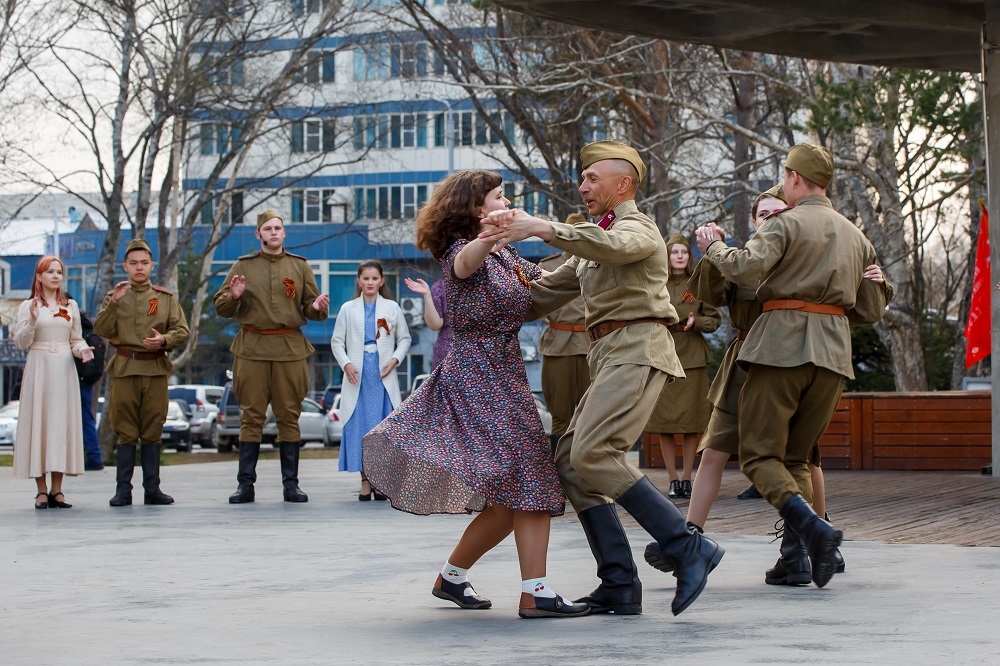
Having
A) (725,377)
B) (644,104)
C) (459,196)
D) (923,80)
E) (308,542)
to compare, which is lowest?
(308,542)

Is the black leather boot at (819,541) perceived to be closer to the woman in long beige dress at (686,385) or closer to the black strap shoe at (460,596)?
the black strap shoe at (460,596)

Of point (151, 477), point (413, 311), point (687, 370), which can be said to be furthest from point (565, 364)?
point (413, 311)

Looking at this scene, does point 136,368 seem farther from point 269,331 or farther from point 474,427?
point 474,427

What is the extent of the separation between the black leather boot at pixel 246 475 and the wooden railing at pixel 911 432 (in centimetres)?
611

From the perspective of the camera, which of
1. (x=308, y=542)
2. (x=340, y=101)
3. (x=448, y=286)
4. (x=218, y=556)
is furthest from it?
(x=340, y=101)

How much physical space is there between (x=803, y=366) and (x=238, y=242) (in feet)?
187

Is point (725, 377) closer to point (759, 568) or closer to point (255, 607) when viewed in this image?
point (759, 568)

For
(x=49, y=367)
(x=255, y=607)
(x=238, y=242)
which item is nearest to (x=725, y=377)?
(x=255, y=607)

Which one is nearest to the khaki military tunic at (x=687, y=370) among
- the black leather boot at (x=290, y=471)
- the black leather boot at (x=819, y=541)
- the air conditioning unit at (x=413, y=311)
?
the black leather boot at (x=290, y=471)

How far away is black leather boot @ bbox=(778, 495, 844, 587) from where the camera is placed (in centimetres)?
615

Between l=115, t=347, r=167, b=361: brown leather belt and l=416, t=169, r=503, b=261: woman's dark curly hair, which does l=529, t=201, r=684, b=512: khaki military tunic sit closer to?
l=416, t=169, r=503, b=261: woman's dark curly hair

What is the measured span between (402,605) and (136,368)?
6.00 m

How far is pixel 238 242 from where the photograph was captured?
62.1m

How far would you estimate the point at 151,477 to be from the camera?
11766mm
